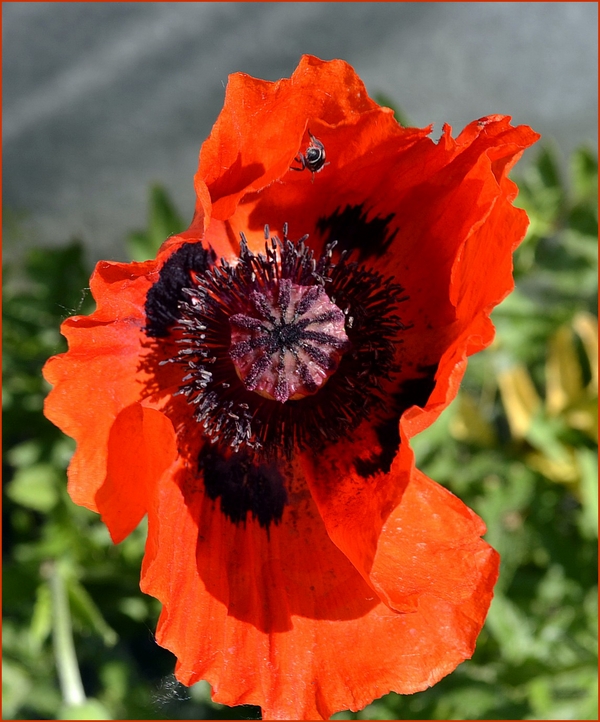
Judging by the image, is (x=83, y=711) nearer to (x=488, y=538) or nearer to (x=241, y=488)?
(x=241, y=488)

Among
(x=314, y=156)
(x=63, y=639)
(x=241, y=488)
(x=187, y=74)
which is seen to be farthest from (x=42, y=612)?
(x=187, y=74)

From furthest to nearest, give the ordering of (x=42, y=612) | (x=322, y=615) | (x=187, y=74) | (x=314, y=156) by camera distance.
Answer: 1. (x=187, y=74)
2. (x=42, y=612)
3. (x=322, y=615)
4. (x=314, y=156)

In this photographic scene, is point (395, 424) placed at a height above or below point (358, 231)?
below

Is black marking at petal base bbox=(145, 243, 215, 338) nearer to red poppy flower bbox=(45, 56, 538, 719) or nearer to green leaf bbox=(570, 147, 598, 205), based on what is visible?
red poppy flower bbox=(45, 56, 538, 719)

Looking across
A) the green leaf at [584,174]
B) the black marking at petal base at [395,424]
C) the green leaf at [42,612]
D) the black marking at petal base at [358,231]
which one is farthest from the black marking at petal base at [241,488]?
the green leaf at [584,174]

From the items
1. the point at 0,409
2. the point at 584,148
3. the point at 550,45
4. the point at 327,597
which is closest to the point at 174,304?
the point at 327,597

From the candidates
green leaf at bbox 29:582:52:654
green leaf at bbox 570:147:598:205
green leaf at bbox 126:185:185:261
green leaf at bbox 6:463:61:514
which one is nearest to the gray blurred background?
green leaf at bbox 570:147:598:205

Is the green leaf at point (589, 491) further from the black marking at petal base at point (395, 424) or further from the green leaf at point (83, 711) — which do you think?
the green leaf at point (83, 711)
